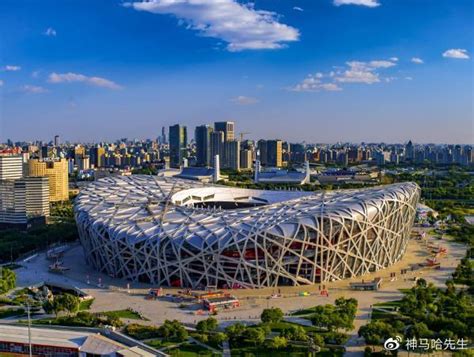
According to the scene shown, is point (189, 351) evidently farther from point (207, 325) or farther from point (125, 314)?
point (125, 314)

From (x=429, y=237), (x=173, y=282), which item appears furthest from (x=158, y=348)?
(x=429, y=237)

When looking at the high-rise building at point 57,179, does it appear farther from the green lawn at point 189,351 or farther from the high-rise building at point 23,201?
the green lawn at point 189,351

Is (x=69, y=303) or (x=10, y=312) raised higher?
(x=69, y=303)

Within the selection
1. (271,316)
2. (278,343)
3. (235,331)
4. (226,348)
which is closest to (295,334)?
(278,343)

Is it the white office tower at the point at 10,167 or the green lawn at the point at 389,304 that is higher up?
the white office tower at the point at 10,167

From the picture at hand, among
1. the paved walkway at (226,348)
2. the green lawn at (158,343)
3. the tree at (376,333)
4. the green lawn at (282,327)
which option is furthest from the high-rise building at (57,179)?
the tree at (376,333)

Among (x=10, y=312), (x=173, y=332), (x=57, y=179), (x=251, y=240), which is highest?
(x=57, y=179)
